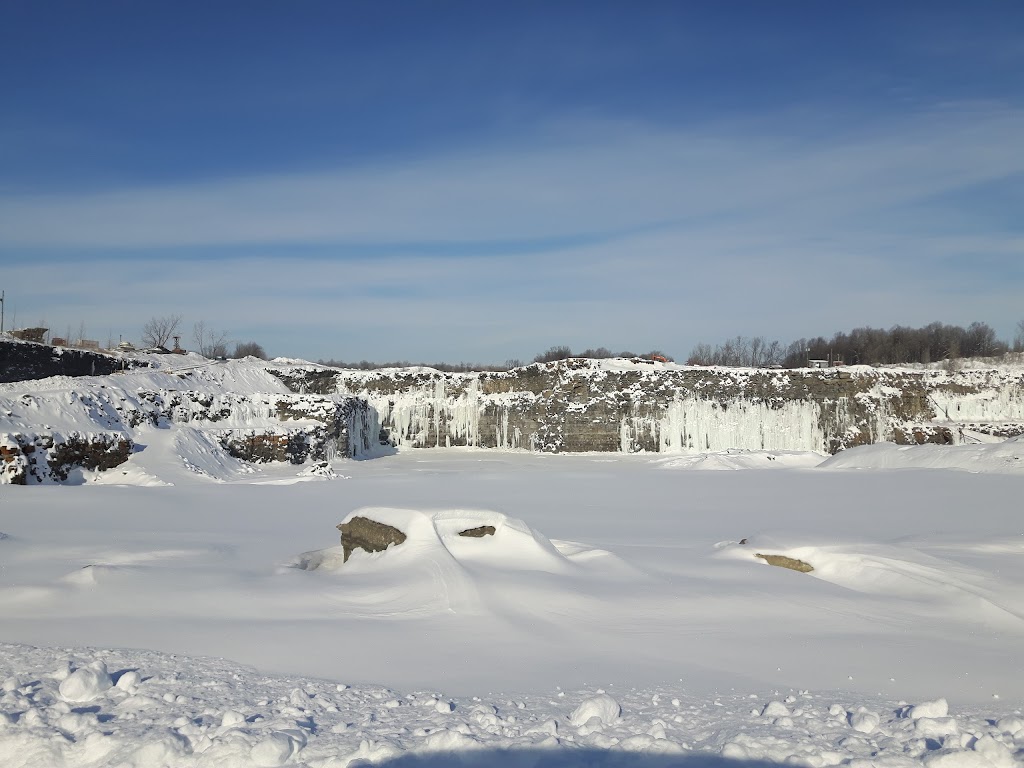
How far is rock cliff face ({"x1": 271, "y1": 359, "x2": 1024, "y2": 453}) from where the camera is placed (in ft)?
86.9

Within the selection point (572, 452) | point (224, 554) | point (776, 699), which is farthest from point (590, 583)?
point (572, 452)

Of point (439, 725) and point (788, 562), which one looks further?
point (788, 562)

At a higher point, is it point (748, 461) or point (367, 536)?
point (367, 536)

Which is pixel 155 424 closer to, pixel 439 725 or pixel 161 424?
pixel 161 424

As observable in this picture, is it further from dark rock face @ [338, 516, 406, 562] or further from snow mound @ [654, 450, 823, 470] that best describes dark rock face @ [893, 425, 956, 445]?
dark rock face @ [338, 516, 406, 562]

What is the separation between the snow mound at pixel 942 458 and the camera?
17.0 metres

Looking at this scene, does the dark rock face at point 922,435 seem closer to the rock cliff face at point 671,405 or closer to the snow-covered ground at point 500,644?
the rock cliff face at point 671,405

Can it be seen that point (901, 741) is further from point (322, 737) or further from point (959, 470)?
point (959, 470)

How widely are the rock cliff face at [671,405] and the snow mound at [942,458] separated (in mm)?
6445

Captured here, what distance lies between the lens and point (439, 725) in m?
3.17

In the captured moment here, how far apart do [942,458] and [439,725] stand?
1795 centimetres

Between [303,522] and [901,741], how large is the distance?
Answer: 753 cm

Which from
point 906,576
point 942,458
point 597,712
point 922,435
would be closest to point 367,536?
point 597,712

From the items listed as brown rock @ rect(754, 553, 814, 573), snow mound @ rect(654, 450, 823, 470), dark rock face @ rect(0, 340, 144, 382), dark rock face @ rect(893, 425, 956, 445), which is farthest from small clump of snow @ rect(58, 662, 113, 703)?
dark rock face @ rect(893, 425, 956, 445)
